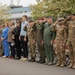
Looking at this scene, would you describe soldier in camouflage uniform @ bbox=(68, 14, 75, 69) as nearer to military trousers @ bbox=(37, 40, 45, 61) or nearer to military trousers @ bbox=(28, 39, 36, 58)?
military trousers @ bbox=(37, 40, 45, 61)

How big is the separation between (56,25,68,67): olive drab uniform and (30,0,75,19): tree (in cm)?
991

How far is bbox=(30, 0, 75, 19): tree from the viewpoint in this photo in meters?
24.4

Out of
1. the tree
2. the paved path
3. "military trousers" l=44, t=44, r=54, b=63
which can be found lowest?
the paved path

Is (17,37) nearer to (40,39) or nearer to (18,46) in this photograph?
(18,46)

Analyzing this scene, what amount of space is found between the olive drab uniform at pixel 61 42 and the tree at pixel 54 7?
9.91m

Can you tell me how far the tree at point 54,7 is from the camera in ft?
80.1

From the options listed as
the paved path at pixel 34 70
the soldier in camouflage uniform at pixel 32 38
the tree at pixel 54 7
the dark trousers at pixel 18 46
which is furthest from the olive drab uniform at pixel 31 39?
the tree at pixel 54 7

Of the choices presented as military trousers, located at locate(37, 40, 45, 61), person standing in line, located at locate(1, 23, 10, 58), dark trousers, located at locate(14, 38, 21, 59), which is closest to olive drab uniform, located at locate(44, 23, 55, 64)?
military trousers, located at locate(37, 40, 45, 61)

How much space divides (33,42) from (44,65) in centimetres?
160

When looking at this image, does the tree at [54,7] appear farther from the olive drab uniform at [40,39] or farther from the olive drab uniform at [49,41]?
the olive drab uniform at [49,41]

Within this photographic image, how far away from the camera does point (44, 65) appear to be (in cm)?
1419

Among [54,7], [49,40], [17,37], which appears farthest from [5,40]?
[54,7]

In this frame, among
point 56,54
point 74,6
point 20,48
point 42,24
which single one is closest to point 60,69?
point 56,54

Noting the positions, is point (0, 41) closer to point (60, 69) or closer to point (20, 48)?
point (20, 48)
